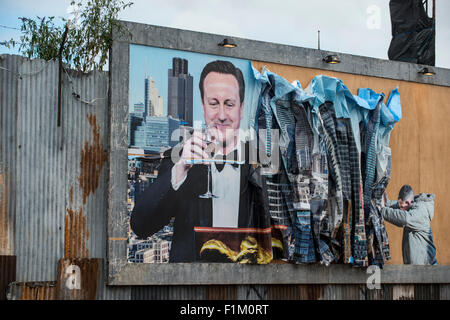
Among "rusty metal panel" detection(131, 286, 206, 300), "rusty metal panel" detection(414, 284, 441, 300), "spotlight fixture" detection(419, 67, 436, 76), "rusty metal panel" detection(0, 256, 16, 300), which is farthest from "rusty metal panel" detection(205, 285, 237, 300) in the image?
"spotlight fixture" detection(419, 67, 436, 76)

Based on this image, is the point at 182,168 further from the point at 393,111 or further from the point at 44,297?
the point at 393,111

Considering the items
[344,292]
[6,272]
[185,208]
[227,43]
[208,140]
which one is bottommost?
[344,292]

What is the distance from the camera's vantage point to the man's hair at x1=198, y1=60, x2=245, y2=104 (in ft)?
35.0

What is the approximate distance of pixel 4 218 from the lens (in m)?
9.21

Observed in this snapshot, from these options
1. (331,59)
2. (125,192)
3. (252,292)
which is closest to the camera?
(125,192)

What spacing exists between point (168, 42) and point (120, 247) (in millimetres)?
3280

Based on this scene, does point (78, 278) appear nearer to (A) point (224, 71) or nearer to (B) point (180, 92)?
(B) point (180, 92)

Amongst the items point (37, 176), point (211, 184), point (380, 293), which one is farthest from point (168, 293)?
point (380, 293)

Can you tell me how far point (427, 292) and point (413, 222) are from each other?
135cm

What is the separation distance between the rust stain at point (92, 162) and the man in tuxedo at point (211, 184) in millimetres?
741

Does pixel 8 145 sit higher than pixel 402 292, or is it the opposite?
pixel 8 145

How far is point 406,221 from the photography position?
12.1 metres

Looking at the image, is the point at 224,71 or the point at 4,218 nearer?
the point at 4,218
